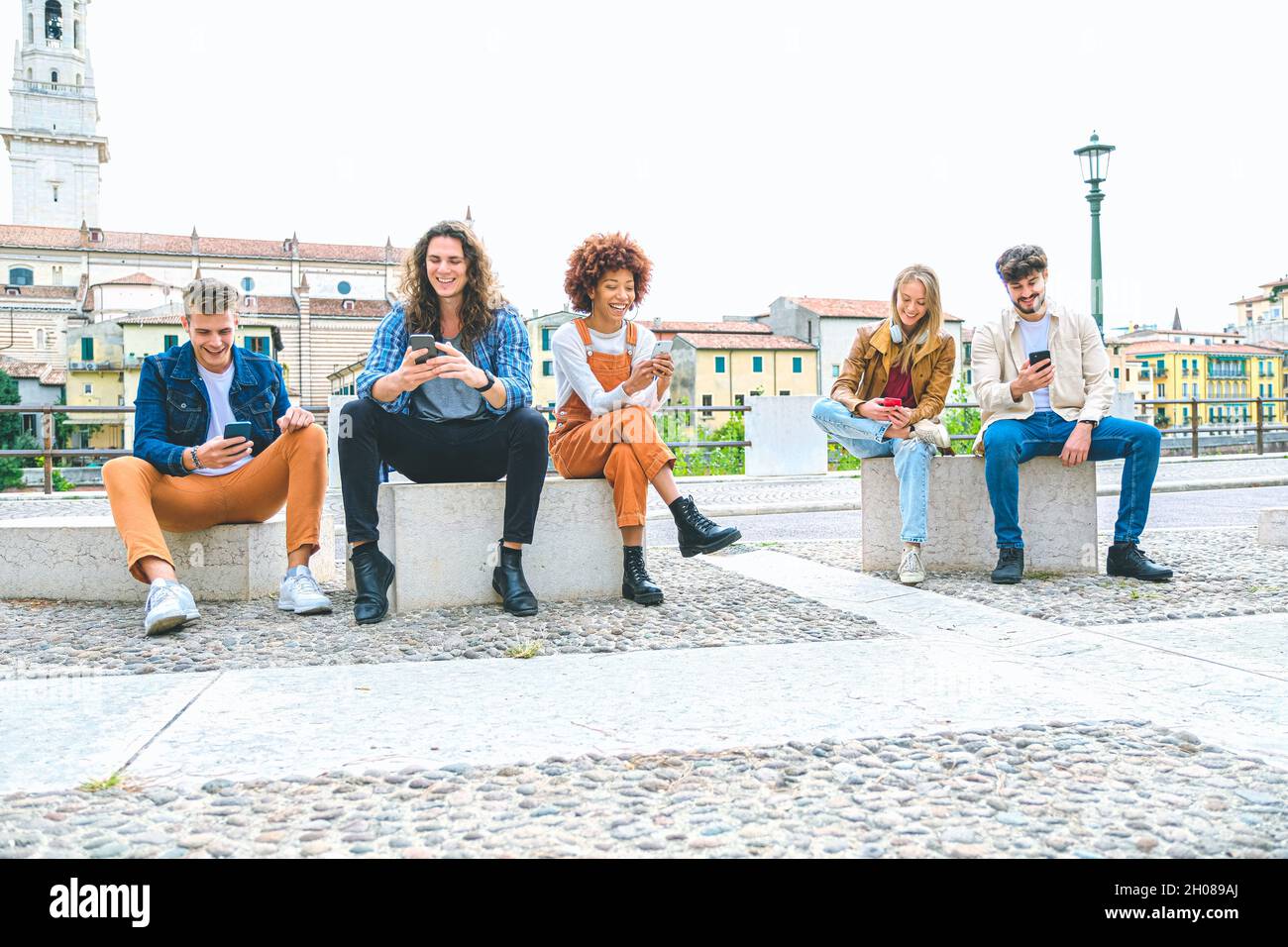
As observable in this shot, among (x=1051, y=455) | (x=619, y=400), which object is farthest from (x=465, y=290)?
(x=1051, y=455)

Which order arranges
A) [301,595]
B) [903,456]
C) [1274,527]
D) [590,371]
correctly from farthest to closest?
[1274,527] → [903,456] → [590,371] → [301,595]

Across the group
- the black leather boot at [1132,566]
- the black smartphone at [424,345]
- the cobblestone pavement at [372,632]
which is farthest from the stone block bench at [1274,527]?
the black smartphone at [424,345]

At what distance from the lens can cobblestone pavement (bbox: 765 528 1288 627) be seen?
355 centimetres

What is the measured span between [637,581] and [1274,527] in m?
3.57

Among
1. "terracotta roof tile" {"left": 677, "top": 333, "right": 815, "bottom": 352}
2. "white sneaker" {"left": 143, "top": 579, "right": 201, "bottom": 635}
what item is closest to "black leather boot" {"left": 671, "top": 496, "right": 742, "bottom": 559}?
"white sneaker" {"left": 143, "top": 579, "right": 201, "bottom": 635}

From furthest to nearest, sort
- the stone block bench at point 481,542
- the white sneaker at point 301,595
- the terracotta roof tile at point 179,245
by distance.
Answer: the terracotta roof tile at point 179,245
the stone block bench at point 481,542
the white sneaker at point 301,595

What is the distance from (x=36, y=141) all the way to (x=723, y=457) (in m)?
93.3

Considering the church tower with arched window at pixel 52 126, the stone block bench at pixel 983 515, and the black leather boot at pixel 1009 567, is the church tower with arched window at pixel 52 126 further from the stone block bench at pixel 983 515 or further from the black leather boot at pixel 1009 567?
the black leather boot at pixel 1009 567

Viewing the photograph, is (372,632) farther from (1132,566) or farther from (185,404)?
(1132,566)

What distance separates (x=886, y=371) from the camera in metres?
4.48

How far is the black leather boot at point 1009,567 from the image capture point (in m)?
4.16

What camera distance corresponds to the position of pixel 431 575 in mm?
3648

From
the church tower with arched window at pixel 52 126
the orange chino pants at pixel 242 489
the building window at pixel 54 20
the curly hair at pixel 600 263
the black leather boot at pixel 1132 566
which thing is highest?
the building window at pixel 54 20

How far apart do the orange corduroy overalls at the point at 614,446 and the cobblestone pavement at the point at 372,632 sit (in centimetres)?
41
